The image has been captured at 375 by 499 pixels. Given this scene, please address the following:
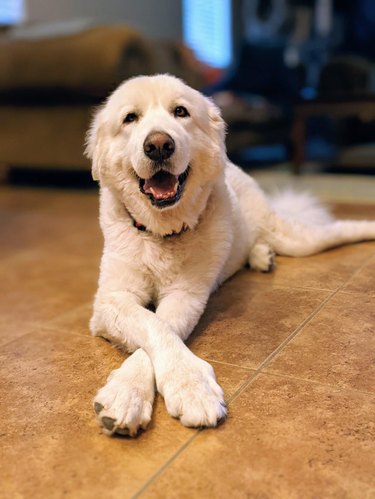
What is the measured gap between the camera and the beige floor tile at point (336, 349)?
4.20 feet

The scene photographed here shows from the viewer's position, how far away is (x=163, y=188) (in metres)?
1.56

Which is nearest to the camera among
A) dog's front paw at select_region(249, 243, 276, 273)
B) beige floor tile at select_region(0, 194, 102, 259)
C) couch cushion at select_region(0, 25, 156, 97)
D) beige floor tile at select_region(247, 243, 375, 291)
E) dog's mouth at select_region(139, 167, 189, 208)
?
dog's mouth at select_region(139, 167, 189, 208)

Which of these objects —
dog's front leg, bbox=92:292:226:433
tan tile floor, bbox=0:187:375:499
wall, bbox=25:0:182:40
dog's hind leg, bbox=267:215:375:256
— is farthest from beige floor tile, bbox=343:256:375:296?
wall, bbox=25:0:182:40

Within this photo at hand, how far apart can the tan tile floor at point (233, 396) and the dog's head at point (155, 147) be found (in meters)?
0.40

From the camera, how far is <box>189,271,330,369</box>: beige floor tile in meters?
1.43

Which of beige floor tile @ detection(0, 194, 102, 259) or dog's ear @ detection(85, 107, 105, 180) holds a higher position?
dog's ear @ detection(85, 107, 105, 180)

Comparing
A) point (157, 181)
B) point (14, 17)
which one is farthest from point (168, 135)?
point (14, 17)

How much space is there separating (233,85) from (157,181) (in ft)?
18.2

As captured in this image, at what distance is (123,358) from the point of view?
1.44 m

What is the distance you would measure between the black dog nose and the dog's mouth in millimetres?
81

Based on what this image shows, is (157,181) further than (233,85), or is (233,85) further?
(233,85)

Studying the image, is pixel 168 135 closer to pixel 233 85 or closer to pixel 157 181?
pixel 157 181

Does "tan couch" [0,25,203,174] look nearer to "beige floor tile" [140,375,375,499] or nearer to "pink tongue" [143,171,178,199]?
"pink tongue" [143,171,178,199]

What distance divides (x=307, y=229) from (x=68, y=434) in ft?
4.66
